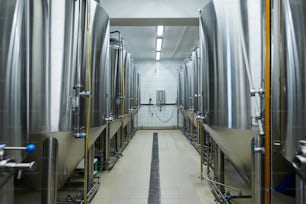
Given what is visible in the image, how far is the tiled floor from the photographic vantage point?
2801 millimetres

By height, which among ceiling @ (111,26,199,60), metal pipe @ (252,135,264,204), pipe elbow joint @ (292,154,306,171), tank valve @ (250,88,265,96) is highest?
ceiling @ (111,26,199,60)

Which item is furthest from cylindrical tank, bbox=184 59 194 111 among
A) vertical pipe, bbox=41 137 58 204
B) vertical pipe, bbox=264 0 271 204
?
vertical pipe, bbox=41 137 58 204

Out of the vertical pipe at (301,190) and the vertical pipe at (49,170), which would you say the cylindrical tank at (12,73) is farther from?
the vertical pipe at (301,190)

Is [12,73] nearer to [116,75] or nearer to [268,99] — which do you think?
[268,99]

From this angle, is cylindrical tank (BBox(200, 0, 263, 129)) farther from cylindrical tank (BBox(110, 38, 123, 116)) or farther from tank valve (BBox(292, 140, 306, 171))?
cylindrical tank (BBox(110, 38, 123, 116))

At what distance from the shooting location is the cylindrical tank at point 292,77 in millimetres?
1115

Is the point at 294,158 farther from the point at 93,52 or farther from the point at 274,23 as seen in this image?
the point at 93,52

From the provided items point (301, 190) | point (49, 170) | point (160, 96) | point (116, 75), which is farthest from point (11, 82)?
point (160, 96)

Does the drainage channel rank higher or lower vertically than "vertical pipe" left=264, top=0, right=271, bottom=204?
lower

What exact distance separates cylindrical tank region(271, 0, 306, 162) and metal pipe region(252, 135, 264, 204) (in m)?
0.31

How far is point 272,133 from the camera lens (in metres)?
1.40

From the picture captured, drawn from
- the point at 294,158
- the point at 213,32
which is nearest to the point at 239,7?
the point at 213,32

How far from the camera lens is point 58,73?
1.64 m

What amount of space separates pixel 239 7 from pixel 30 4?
1.33 m
